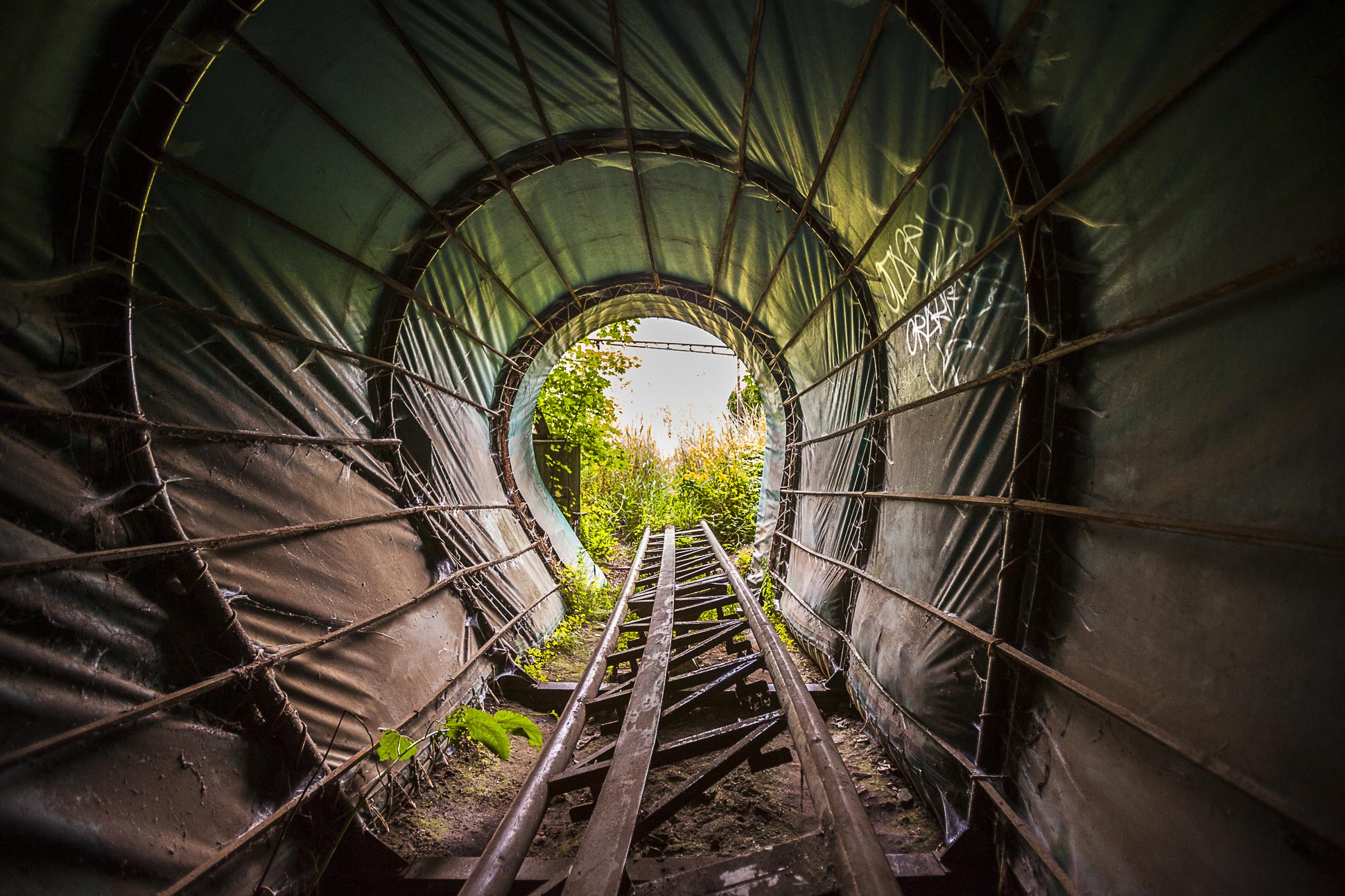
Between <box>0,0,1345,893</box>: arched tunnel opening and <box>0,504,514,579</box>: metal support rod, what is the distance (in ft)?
0.07

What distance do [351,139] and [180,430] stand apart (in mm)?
1847

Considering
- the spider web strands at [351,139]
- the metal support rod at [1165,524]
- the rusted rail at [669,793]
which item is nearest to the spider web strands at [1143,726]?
the metal support rod at [1165,524]

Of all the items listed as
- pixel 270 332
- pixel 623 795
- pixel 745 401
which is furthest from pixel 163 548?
pixel 745 401

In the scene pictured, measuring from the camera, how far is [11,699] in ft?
5.27

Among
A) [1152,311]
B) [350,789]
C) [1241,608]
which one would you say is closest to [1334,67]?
[1152,311]

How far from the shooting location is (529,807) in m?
2.16

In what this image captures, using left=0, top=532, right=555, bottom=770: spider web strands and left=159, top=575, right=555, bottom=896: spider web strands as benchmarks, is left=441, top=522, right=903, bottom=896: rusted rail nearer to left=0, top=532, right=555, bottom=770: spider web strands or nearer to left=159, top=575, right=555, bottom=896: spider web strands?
left=159, top=575, right=555, bottom=896: spider web strands

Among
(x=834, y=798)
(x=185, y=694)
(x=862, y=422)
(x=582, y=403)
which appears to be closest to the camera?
(x=834, y=798)

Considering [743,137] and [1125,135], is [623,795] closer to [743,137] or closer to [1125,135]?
[1125,135]

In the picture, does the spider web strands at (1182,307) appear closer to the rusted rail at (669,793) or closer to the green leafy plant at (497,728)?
the rusted rail at (669,793)

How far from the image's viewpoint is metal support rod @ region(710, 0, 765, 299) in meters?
2.62

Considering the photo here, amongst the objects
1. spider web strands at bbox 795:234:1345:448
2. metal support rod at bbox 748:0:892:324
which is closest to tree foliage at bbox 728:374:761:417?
metal support rod at bbox 748:0:892:324

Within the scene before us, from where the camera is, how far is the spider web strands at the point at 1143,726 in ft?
4.01

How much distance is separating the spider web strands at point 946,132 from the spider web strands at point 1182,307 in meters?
1.05
